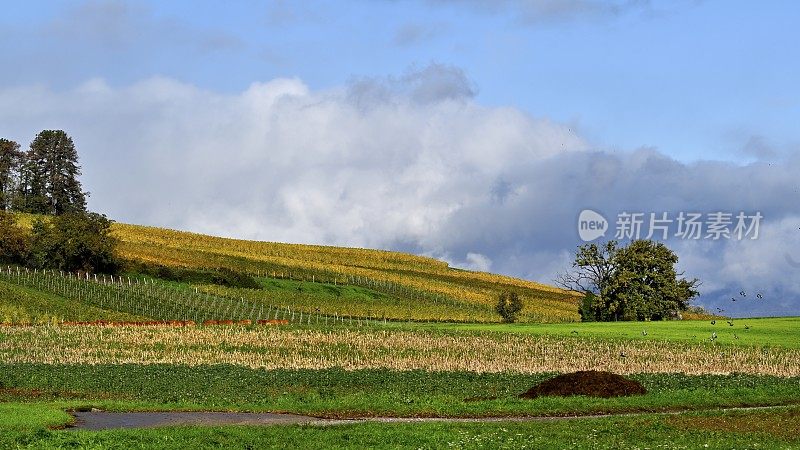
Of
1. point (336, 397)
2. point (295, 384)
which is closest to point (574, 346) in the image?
point (295, 384)

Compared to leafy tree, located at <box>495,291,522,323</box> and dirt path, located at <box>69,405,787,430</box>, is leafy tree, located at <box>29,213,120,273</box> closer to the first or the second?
leafy tree, located at <box>495,291,522,323</box>

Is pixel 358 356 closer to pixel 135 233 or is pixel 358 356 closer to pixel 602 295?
pixel 602 295

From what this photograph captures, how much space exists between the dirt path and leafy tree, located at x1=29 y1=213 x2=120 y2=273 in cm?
9861

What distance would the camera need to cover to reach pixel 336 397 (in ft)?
158

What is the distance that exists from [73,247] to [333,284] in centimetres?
3857

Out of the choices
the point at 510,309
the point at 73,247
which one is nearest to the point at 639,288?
the point at 510,309

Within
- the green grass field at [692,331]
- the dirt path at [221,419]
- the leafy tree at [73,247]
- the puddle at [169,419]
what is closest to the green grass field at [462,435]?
the dirt path at [221,419]

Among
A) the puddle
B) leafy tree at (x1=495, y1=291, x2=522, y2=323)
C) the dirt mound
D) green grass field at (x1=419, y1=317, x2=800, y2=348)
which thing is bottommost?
the puddle

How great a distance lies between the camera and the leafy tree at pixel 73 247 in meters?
137

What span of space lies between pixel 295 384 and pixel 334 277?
105 metres

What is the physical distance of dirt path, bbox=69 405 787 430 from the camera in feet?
128

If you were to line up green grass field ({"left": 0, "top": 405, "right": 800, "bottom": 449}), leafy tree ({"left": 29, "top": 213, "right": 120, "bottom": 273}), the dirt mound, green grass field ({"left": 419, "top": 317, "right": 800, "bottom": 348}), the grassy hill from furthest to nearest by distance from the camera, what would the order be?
leafy tree ({"left": 29, "top": 213, "right": 120, "bottom": 273}), the grassy hill, green grass field ({"left": 419, "top": 317, "right": 800, "bottom": 348}), the dirt mound, green grass field ({"left": 0, "top": 405, "right": 800, "bottom": 449})

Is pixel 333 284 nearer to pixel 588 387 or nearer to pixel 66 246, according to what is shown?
pixel 66 246

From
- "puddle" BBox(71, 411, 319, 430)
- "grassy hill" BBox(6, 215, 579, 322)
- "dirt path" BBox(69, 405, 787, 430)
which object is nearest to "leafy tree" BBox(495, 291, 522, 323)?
"grassy hill" BBox(6, 215, 579, 322)
